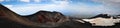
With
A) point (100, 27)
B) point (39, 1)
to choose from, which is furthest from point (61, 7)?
point (100, 27)

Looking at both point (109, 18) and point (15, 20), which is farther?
point (109, 18)

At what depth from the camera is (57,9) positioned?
8.02 ft

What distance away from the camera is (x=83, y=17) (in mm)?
2477

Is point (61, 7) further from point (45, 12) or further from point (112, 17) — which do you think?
point (112, 17)

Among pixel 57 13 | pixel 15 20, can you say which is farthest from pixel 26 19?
pixel 57 13

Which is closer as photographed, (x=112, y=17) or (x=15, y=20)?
(x=15, y=20)

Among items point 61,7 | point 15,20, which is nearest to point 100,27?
point 61,7

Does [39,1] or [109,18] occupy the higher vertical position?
[39,1]

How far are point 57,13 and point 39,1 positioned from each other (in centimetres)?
20

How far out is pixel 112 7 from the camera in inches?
99.7

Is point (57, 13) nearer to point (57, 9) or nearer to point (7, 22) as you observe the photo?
point (57, 9)

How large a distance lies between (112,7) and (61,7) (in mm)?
503

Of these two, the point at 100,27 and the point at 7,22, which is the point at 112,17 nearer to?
the point at 100,27

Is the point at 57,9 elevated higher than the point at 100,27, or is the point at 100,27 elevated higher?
the point at 57,9
